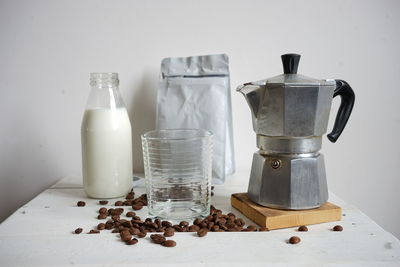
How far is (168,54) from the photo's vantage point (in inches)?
38.0

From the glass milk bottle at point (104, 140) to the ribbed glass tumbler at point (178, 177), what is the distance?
13 cm

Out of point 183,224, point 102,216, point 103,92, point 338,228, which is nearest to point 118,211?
point 102,216

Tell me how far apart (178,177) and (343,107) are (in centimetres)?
33

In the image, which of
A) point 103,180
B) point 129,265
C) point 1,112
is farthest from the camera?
point 1,112

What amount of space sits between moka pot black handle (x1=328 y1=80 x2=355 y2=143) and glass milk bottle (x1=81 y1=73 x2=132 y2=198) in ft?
1.38

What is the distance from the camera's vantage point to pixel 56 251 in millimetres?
500

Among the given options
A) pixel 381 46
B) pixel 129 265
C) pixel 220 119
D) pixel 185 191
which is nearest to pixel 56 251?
pixel 129 265

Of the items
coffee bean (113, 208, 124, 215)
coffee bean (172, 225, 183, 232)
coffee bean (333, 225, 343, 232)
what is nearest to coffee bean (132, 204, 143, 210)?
coffee bean (113, 208, 124, 215)

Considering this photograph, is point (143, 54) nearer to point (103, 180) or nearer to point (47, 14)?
point (47, 14)

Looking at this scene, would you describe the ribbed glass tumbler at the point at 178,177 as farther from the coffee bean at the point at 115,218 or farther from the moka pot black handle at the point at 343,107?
the moka pot black handle at the point at 343,107

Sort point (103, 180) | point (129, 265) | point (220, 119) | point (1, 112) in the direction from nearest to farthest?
point (129, 265) → point (103, 180) → point (220, 119) → point (1, 112)

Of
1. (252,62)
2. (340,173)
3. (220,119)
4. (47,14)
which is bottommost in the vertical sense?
(340,173)

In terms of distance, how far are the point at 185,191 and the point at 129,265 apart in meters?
0.21

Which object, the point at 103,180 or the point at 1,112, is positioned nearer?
the point at 103,180
